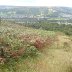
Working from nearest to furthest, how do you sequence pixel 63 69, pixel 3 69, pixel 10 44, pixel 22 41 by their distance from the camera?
pixel 3 69 → pixel 63 69 → pixel 10 44 → pixel 22 41

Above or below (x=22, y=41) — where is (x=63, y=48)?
below

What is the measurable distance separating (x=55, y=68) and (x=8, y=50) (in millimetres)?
3536

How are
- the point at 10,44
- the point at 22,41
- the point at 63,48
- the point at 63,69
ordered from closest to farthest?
the point at 63,69 → the point at 10,44 → the point at 22,41 → the point at 63,48

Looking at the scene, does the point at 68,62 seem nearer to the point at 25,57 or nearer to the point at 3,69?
the point at 25,57

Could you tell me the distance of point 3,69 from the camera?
50.7 ft

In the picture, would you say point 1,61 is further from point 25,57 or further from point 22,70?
point 25,57

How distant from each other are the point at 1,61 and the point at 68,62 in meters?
5.34

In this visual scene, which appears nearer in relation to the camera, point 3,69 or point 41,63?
point 3,69

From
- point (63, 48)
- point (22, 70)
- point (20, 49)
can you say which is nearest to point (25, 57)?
point (20, 49)

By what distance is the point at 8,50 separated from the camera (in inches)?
678

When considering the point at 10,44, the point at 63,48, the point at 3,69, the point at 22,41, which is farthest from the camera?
the point at 63,48

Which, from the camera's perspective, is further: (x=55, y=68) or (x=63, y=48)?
(x=63, y=48)

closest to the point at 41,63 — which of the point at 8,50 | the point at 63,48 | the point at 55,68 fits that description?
the point at 55,68

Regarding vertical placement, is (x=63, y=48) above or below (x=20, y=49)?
below
